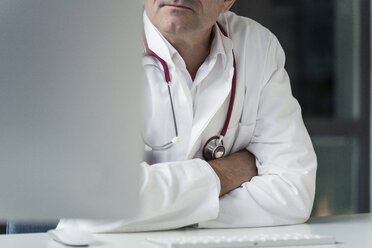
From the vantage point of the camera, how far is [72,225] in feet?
3.87

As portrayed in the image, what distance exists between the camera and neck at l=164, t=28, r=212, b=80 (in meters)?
1.57

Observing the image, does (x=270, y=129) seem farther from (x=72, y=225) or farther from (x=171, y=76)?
(x=72, y=225)

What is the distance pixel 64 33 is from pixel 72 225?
0.79 m

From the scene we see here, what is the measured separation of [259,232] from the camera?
129 centimetres

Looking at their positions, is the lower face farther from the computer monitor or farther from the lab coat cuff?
the computer monitor

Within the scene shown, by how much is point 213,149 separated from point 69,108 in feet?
3.53

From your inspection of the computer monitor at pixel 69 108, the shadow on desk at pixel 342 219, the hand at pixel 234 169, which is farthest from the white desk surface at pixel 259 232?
the computer monitor at pixel 69 108

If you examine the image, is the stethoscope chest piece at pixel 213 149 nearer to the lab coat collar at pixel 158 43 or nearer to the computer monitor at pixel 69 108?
the lab coat collar at pixel 158 43

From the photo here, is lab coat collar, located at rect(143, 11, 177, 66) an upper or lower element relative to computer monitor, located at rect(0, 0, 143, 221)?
upper

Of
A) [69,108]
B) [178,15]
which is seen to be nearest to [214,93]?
[178,15]

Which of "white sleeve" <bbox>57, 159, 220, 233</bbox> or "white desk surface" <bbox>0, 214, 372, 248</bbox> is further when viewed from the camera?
"white sleeve" <bbox>57, 159, 220, 233</bbox>

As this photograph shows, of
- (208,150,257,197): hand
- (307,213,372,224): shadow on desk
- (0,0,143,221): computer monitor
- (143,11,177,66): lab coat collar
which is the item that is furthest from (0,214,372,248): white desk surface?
(0,0,143,221): computer monitor

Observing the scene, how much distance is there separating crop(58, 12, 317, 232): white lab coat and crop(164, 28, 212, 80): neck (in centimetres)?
3

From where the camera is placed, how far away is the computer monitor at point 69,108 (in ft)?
1.39
